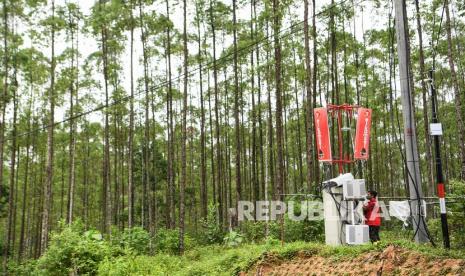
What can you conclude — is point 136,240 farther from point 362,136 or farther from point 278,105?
point 362,136

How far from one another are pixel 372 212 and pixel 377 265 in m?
3.04

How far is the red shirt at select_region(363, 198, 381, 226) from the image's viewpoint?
10.1 meters

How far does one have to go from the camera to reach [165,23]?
20938 mm

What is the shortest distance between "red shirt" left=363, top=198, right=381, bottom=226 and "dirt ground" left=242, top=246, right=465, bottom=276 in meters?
1.93

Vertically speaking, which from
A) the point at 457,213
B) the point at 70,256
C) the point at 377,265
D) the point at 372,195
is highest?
the point at 372,195

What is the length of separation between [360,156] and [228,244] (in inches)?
303

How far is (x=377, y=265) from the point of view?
7242 mm

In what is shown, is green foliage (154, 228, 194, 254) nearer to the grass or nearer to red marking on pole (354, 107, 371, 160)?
the grass

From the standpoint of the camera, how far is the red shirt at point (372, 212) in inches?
398

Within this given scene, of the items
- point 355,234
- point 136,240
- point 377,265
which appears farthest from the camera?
point 136,240

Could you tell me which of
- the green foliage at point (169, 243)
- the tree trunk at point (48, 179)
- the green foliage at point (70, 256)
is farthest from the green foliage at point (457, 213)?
the tree trunk at point (48, 179)

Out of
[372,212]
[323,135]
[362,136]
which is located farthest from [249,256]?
[362,136]

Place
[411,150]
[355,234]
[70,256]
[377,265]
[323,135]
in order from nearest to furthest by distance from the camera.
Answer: [377,265], [411,150], [355,234], [323,135], [70,256]

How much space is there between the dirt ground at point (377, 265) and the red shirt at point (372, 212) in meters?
1.93
